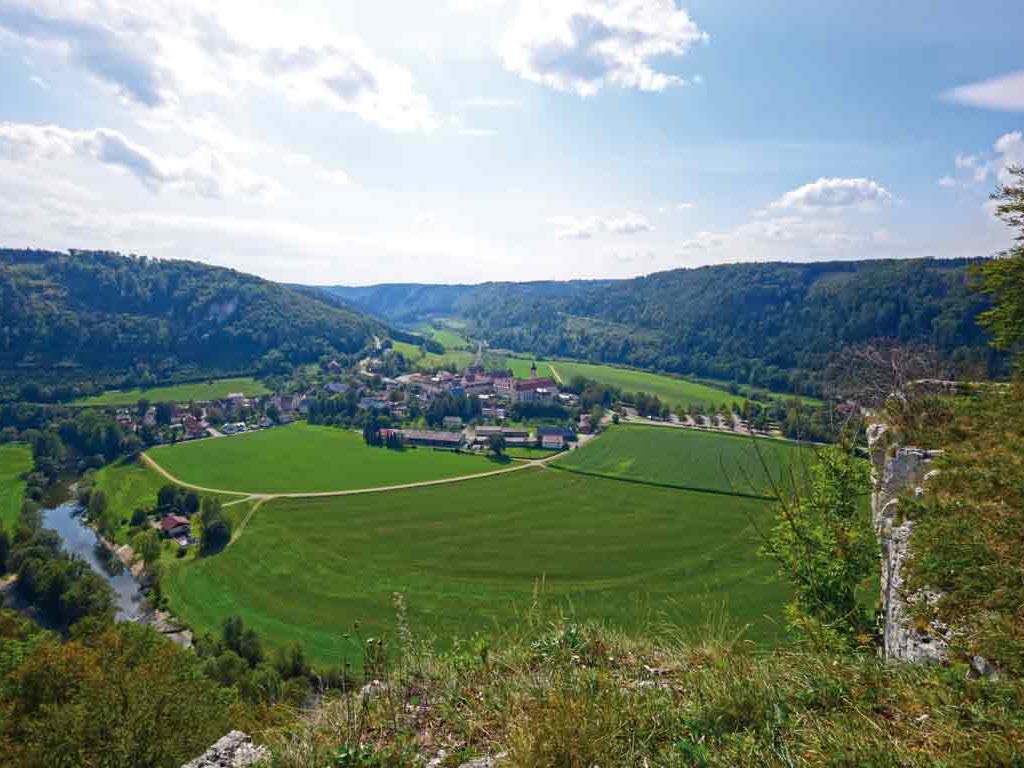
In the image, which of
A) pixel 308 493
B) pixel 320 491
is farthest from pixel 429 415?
pixel 308 493

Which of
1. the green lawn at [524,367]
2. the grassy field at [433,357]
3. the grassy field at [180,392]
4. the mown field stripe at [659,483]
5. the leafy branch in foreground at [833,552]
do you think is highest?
the leafy branch in foreground at [833,552]

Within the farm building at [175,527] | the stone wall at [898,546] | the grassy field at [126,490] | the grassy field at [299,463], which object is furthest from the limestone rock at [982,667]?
the grassy field at [299,463]

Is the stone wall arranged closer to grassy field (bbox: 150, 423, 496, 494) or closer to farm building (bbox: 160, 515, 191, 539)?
farm building (bbox: 160, 515, 191, 539)

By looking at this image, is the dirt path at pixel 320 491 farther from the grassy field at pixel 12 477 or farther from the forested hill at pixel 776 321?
the forested hill at pixel 776 321

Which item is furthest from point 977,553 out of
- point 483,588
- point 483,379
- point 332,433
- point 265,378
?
point 265,378

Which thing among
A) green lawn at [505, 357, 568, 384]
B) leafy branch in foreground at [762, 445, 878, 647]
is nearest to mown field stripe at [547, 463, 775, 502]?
leafy branch in foreground at [762, 445, 878, 647]

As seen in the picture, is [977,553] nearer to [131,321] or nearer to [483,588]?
[483,588]

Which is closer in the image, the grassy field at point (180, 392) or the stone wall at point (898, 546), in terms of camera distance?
the stone wall at point (898, 546)
